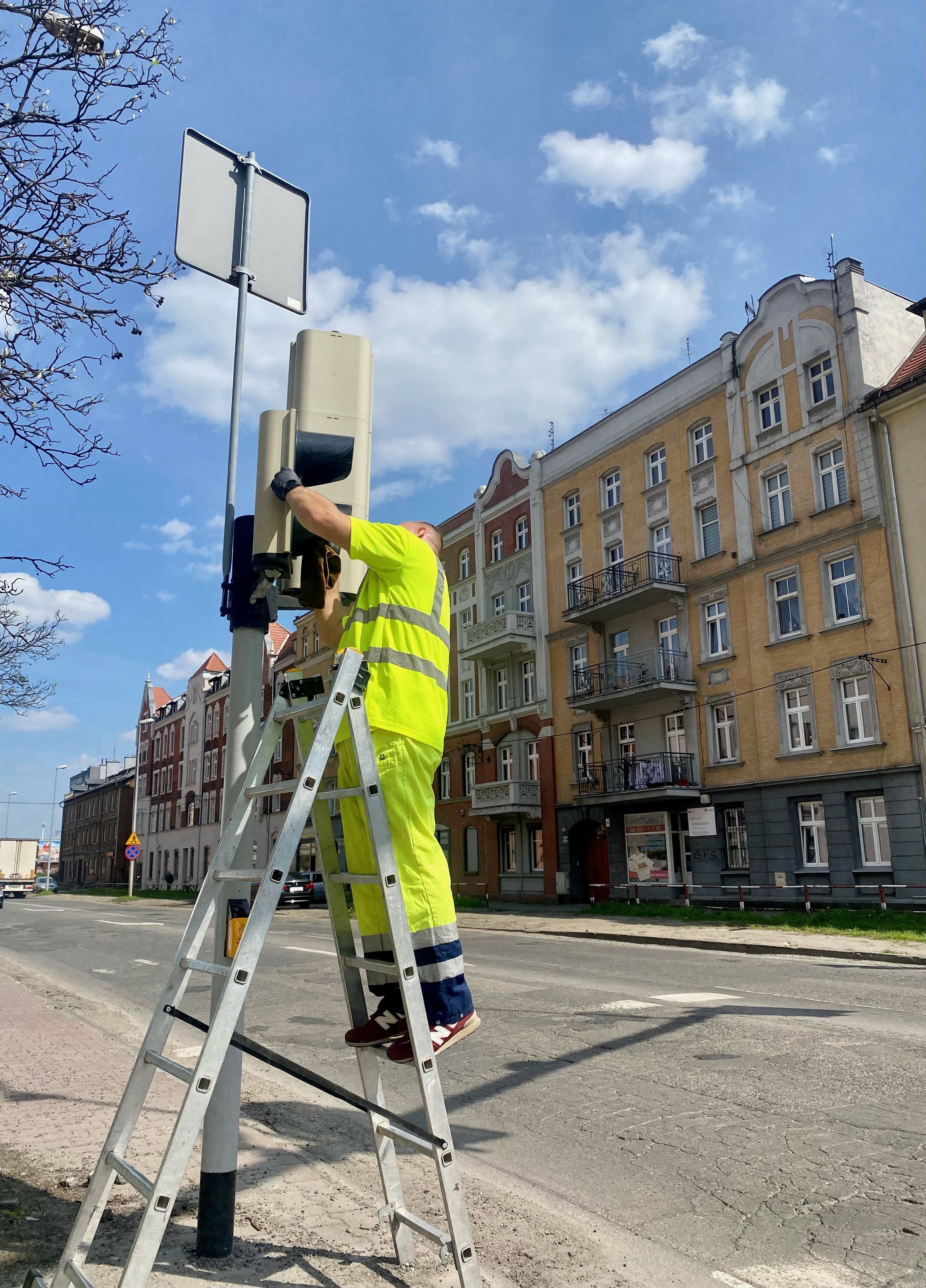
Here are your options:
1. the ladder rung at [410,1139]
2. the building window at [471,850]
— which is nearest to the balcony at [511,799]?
the building window at [471,850]

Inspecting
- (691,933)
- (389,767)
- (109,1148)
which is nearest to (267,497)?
(389,767)

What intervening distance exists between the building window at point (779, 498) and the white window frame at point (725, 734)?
494cm

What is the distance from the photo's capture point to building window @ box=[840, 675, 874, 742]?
73.2ft

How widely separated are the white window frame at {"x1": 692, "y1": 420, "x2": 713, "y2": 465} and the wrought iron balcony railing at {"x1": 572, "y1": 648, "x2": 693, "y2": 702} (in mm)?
5643

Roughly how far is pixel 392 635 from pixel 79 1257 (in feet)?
6.21

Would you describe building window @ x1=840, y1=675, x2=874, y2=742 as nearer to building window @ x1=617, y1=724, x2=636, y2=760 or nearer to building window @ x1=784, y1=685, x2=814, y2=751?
building window @ x1=784, y1=685, x2=814, y2=751

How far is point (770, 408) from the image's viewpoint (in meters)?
26.2

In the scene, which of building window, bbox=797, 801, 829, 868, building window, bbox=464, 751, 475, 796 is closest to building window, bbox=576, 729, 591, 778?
building window, bbox=464, 751, 475, 796

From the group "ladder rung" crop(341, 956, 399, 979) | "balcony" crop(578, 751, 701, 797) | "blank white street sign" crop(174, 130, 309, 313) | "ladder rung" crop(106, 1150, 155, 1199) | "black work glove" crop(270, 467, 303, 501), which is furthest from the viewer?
"balcony" crop(578, 751, 701, 797)

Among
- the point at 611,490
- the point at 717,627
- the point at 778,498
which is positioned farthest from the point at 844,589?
the point at 611,490

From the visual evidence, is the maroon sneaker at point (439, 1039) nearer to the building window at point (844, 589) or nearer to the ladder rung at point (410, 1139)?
the ladder rung at point (410, 1139)

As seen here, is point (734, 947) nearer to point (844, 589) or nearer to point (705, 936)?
point (705, 936)

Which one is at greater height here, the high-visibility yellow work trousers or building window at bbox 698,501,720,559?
building window at bbox 698,501,720,559

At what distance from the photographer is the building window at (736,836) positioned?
2538 centimetres
